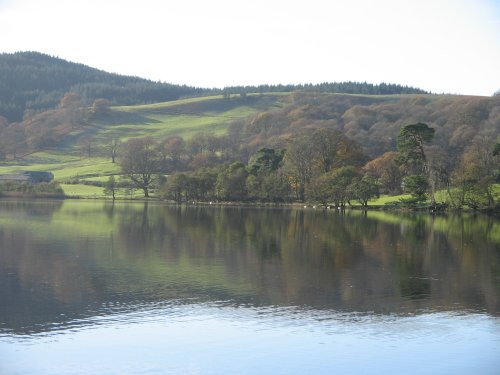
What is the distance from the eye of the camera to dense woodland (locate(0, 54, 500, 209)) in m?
87.4

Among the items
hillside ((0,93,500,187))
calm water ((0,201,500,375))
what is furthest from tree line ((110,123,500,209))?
calm water ((0,201,500,375))

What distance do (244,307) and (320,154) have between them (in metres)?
78.5

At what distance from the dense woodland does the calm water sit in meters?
45.8

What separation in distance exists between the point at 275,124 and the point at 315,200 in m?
68.1

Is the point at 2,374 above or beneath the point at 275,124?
beneath

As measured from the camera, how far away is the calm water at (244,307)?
1670 centimetres

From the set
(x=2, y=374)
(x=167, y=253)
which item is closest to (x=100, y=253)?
(x=167, y=253)

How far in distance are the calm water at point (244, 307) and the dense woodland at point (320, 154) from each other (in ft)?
150

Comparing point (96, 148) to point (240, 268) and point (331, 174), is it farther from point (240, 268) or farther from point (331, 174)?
point (240, 268)

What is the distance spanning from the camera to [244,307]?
22.4m

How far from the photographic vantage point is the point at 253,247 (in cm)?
4038

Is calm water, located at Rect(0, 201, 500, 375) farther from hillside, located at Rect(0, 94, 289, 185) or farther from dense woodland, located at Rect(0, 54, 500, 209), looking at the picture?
hillside, located at Rect(0, 94, 289, 185)

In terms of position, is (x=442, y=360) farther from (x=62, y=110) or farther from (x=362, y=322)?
(x=62, y=110)

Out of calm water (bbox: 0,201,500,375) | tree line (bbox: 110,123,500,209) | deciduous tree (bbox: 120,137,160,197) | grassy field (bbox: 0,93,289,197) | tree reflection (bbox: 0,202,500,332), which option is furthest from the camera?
grassy field (bbox: 0,93,289,197)
